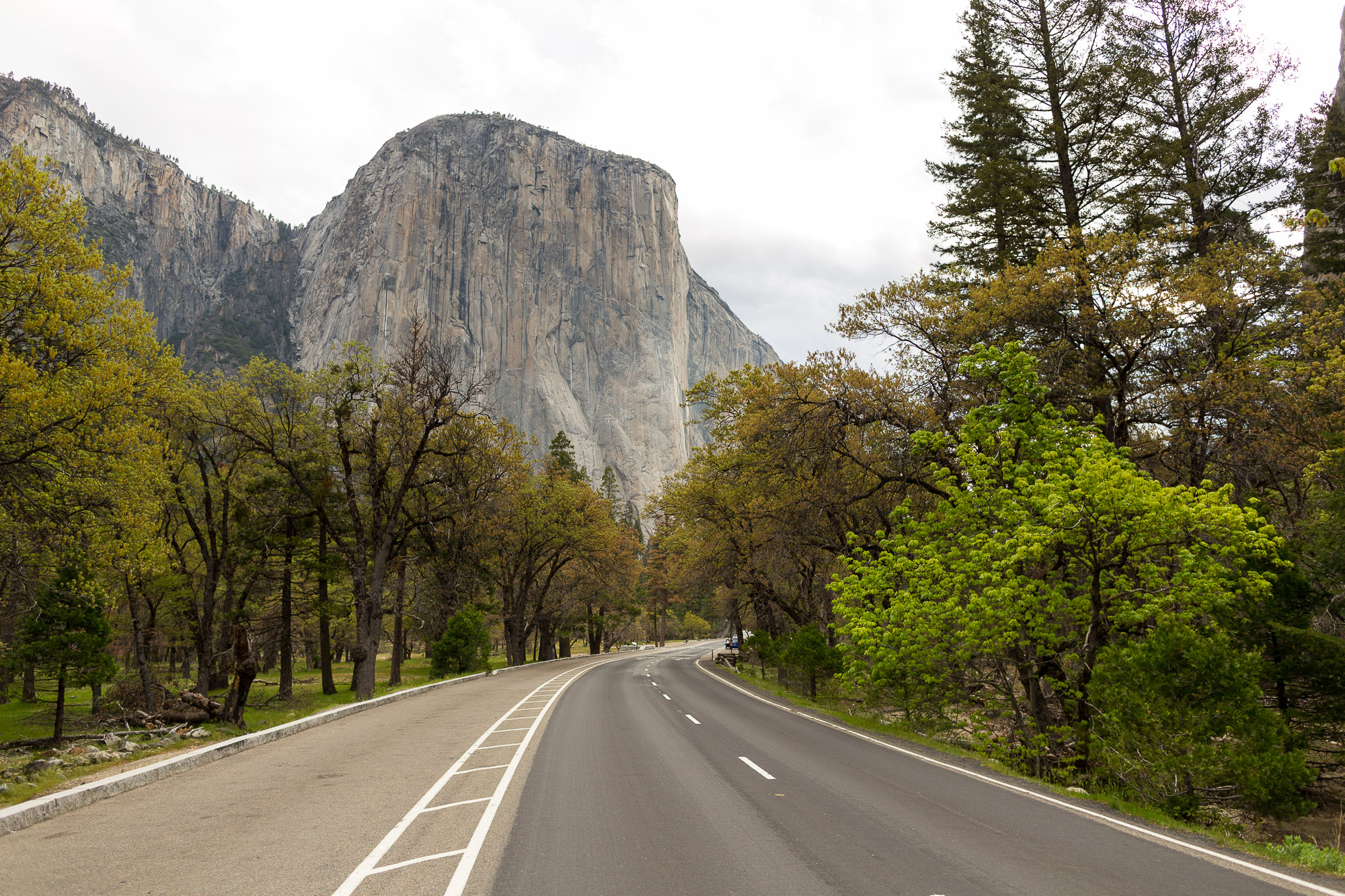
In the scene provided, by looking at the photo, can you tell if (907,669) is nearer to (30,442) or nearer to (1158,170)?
(1158,170)

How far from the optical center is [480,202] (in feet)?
444

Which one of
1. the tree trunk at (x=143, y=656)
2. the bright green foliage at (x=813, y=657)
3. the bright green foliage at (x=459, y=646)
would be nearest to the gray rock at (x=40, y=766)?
the tree trunk at (x=143, y=656)

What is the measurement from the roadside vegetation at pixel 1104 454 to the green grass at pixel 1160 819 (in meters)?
0.11

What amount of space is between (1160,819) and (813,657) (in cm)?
1589

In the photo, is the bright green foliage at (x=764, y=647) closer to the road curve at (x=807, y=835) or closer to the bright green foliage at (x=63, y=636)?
the road curve at (x=807, y=835)

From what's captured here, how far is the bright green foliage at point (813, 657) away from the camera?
934 inches

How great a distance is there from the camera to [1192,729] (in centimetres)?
934

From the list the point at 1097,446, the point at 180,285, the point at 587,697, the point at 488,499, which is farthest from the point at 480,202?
the point at 1097,446

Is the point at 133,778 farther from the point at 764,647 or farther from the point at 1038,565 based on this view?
the point at 764,647

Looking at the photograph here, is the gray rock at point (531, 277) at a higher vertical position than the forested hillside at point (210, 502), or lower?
higher

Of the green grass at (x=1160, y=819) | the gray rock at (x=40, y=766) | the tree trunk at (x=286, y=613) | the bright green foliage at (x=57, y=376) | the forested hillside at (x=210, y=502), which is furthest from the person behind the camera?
the tree trunk at (x=286, y=613)

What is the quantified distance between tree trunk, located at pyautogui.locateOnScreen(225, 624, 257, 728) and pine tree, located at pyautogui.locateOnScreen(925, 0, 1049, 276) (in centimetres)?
2120

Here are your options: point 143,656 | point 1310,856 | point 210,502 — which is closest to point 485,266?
point 210,502

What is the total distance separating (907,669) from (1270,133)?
18385 millimetres
